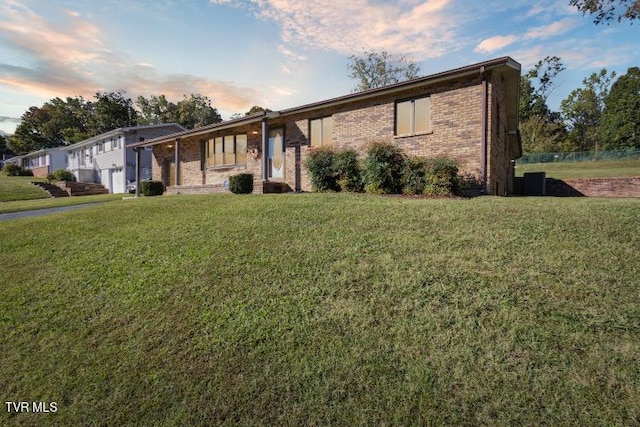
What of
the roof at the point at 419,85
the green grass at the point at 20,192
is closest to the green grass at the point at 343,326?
the roof at the point at 419,85

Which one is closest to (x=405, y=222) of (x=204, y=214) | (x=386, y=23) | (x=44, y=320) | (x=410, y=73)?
(x=204, y=214)

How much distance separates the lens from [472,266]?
4.48m

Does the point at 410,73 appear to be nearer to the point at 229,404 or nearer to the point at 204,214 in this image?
the point at 204,214

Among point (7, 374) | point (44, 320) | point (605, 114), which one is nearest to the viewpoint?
point (7, 374)

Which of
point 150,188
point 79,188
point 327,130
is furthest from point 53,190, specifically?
point 327,130

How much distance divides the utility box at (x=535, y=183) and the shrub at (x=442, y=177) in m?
10.4

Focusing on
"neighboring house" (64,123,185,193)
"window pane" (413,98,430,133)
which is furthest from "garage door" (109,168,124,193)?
"window pane" (413,98,430,133)

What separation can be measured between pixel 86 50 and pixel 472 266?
15.8 metres

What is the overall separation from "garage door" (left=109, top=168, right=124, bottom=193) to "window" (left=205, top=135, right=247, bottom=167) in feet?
49.3

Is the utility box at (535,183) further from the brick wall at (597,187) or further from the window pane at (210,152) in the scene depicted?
the window pane at (210,152)

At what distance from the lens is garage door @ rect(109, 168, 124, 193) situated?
2958 centimetres

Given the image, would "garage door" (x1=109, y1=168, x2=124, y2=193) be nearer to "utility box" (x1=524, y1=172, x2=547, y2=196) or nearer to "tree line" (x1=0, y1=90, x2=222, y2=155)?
"tree line" (x1=0, y1=90, x2=222, y2=155)

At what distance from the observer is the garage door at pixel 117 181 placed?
29578 millimetres

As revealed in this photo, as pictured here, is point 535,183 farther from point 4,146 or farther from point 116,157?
point 4,146
